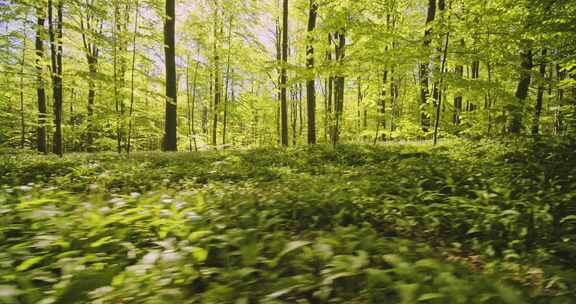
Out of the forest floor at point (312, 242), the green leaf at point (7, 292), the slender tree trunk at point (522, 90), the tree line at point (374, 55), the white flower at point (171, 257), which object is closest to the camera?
the green leaf at point (7, 292)

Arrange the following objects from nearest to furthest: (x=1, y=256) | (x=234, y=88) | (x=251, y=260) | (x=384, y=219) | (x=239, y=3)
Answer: (x=1, y=256) → (x=251, y=260) → (x=384, y=219) → (x=239, y=3) → (x=234, y=88)

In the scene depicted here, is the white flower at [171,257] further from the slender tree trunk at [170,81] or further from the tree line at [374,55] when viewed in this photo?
the slender tree trunk at [170,81]

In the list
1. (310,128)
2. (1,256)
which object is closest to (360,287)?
(1,256)

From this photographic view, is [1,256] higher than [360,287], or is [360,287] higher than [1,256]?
[1,256]

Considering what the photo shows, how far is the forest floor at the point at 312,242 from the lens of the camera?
182cm

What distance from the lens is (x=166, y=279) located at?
1826 mm

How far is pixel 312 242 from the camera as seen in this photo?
2.48 metres

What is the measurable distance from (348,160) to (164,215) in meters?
6.19

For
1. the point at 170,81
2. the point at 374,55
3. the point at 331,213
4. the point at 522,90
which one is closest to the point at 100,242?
the point at 331,213

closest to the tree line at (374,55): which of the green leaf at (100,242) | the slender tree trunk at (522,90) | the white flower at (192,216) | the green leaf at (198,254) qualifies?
the slender tree trunk at (522,90)

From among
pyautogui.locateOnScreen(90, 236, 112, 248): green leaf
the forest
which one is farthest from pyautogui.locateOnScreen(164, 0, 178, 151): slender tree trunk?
pyautogui.locateOnScreen(90, 236, 112, 248): green leaf

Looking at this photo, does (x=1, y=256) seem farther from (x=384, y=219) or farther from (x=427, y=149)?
(x=427, y=149)

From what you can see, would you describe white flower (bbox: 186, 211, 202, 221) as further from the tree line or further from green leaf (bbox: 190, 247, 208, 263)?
the tree line

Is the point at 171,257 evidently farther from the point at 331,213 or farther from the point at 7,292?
the point at 331,213
